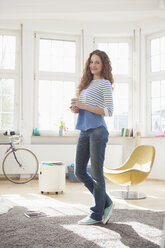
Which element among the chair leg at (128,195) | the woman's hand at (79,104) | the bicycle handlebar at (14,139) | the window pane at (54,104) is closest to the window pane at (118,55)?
the window pane at (54,104)

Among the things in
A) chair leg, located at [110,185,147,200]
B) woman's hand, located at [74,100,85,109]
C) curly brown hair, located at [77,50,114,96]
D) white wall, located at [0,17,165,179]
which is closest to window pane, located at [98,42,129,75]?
white wall, located at [0,17,165,179]

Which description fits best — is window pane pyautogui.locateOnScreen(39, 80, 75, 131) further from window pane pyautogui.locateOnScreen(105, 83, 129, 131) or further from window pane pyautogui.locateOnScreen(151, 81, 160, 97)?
window pane pyautogui.locateOnScreen(151, 81, 160, 97)

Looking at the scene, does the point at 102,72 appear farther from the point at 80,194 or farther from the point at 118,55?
the point at 118,55

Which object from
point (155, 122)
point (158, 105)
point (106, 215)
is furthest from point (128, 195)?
point (158, 105)

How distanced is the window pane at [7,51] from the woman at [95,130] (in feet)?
12.7

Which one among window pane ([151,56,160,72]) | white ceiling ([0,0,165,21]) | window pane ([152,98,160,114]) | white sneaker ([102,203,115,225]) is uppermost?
white ceiling ([0,0,165,21])

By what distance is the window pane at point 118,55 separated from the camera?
6.40 m

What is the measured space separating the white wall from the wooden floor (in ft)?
2.06

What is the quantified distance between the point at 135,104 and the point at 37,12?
2548 mm

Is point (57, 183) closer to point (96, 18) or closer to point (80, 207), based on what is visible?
point (80, 207)

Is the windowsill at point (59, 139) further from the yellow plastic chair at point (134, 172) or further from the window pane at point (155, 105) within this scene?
the yellow plastic chair at point (134, 172)

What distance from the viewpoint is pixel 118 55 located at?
6.43 m

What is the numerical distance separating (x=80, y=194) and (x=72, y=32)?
343 cm

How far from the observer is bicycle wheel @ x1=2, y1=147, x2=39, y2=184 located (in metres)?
5.61
